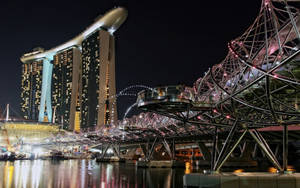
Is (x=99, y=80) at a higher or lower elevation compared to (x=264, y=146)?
higher

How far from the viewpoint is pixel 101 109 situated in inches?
7121

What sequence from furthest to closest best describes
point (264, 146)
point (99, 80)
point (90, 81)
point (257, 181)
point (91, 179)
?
point (90, 81), point (99, 80), point (91, 179), point (264, 146), point (257, 181)

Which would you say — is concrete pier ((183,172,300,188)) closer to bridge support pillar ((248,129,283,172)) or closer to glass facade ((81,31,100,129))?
bridge support pillar ((248,129,283,172))

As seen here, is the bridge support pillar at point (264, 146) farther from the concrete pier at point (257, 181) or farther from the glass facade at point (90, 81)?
the glass facade at point (90, 81)

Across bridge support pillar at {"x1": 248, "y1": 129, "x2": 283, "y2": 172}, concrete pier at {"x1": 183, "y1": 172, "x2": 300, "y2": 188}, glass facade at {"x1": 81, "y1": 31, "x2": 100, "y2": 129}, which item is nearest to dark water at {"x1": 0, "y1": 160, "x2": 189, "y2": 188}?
bridge support pillar at {"x1": 248, "y1": 129, "x2": 283, "y2": 172}

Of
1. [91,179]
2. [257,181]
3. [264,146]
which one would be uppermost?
[264,146]

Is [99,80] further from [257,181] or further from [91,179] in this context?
[257,181]

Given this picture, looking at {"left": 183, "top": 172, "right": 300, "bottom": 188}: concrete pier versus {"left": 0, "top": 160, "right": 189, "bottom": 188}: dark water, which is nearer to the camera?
{"left": 183, "top": 172, "right": 300, "bottom": 188}: concrete pier

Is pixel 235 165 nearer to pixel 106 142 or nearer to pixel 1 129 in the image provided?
pixel 106 142

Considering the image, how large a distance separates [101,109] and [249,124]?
15465 centimetres

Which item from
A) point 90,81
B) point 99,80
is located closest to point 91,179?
point 99,80

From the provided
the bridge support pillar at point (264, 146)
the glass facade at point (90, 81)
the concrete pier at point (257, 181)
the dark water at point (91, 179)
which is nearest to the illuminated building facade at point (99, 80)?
the glass facade at point (90, 81)

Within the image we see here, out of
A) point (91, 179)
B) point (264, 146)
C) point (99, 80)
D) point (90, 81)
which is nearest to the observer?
point (264, 146)

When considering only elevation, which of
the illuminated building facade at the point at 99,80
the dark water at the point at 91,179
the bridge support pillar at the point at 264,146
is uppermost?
the illuminated building facade at the point at 99,80
